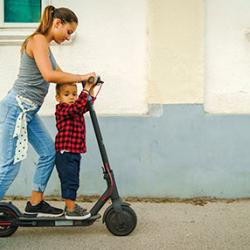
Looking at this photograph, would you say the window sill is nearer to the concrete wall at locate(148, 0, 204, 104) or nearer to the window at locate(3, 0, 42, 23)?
the window at locate(3, 0, 42, 23)

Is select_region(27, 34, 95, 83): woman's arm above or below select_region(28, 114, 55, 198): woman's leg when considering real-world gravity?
above

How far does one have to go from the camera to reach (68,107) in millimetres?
4156

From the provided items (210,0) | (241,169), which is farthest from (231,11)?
(241,169)

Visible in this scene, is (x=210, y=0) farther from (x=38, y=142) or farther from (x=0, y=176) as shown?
(x=0, y=176)

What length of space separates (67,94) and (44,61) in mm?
377

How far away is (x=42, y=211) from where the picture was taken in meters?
4.34

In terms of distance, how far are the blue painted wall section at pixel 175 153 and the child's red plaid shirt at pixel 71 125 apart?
1.27 metres

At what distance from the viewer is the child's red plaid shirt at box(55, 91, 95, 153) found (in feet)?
13.6

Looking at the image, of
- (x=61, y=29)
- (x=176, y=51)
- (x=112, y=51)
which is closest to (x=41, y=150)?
(x=61, y=29)

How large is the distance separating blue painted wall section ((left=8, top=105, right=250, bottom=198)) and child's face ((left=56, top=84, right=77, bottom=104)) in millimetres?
1271

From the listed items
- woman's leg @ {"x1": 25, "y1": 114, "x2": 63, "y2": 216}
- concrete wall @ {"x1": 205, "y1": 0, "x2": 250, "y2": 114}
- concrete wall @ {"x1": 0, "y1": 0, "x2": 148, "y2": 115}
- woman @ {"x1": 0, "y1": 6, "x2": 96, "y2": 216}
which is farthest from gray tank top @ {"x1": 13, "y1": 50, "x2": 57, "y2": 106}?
concrete wall @ {"x1": 205, "y1": 0, "x2": 250, "y2": 114}

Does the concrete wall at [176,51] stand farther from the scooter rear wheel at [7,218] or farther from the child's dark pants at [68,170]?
the scooter rear wheel at [7,218]

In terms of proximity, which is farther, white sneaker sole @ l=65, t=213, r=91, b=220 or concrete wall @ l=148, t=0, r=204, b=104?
concrete wall @ l=148, t=0, r=204, b=104

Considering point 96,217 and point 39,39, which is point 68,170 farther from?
point 39,39
